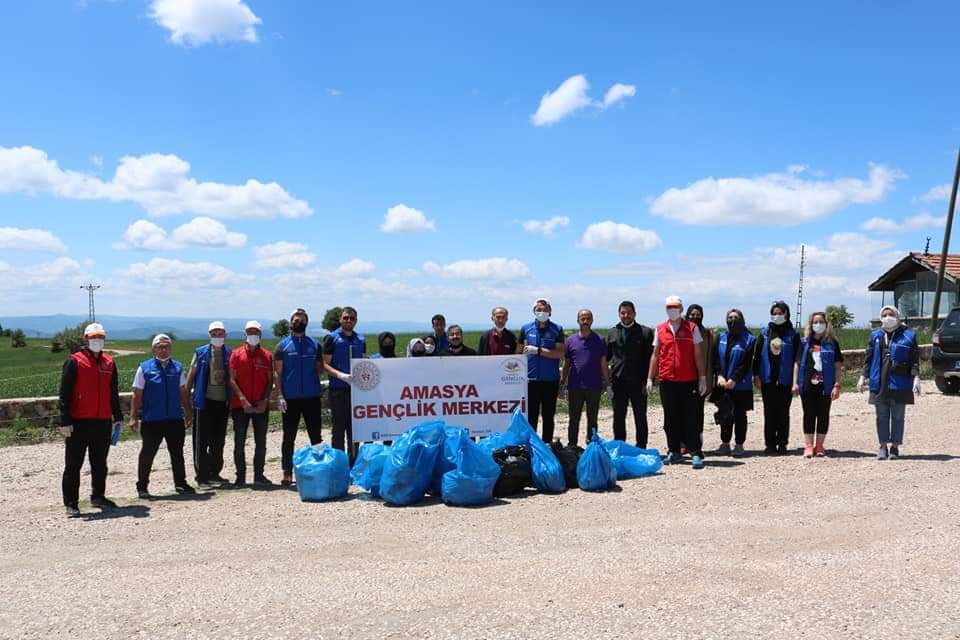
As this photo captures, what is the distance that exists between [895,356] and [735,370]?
178 centimetres

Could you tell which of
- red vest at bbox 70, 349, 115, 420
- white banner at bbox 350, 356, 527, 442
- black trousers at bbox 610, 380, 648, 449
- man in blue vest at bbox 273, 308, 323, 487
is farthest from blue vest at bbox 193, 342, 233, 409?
black trousers at bbox 610, 380, 648, 449

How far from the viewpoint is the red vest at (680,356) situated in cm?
916

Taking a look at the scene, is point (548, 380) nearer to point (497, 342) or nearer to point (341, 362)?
point (497, 342)

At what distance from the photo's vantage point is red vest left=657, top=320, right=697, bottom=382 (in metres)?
9.16

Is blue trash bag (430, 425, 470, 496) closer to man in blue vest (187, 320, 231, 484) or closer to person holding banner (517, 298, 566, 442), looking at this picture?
person holding banner (517, 298, 566, 442)

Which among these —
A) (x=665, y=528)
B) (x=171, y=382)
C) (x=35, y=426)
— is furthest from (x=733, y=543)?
(x=35, y=426)

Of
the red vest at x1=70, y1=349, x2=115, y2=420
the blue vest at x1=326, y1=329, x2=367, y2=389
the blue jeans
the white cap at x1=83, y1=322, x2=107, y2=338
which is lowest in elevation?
the blue jeans

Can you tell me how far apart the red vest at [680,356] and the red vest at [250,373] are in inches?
180

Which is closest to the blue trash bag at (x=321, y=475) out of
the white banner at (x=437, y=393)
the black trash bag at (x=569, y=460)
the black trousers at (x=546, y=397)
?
the white banner at (x=437, y=393)

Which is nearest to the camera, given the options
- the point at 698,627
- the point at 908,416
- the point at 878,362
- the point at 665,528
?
the point at 698,627

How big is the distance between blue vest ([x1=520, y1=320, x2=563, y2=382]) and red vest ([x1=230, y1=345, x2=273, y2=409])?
3.11 metres

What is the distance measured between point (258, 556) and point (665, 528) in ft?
10.6

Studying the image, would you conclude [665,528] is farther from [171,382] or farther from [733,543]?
[171,382]

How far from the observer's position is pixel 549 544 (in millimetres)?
6070
